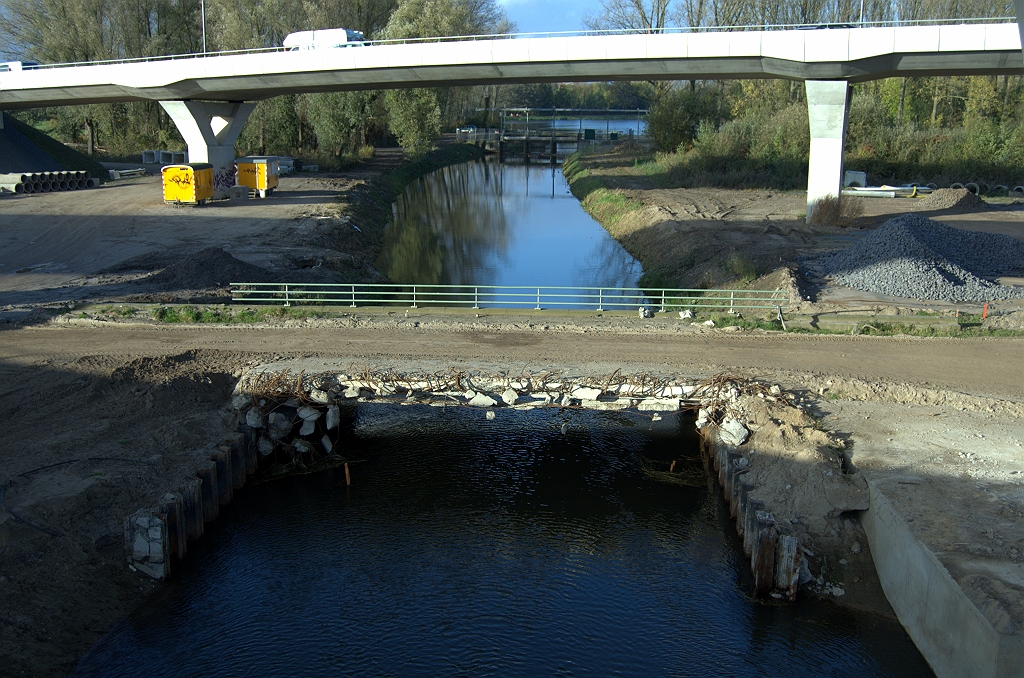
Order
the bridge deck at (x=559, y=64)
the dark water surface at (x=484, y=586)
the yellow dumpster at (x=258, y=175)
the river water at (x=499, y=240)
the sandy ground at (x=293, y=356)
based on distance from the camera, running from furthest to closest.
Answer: the yellow dumpster at (x=258, y=175)
the river water at (x=499, y=240)
the bridge deck at (x=559, y=64)
the sandy ground at (x=293, y=356)
the dark water surface at (x=484, y=586)

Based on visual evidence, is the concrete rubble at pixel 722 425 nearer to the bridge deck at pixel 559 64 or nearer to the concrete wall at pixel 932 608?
the concrete wall at pixel 932 608

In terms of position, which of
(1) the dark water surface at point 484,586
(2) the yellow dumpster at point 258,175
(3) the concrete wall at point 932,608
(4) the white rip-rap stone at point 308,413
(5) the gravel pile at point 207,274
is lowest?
(1) the dark water surface at point 484,586

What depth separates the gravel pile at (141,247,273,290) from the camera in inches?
1303

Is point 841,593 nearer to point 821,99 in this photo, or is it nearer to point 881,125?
point 821,99

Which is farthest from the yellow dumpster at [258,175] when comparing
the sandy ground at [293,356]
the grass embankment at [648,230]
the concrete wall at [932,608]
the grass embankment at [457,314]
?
the concrete wall at [932,608]

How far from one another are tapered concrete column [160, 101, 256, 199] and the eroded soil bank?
30.5 metres

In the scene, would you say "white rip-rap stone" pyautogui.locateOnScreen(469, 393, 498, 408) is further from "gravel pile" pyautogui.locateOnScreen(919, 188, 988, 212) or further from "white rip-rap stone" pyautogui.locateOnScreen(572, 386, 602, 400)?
"gravel pile" pyautogui.locateOnScreen(919, 188, 988, 212)

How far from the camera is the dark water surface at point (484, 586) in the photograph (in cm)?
1576

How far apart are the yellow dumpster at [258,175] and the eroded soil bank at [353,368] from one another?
99.2ft

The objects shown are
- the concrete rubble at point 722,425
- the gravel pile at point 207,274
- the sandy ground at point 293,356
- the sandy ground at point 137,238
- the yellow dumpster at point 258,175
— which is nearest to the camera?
the sandy ground at point 293,356

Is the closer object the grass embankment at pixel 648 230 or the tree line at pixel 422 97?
the grass embankment at pixel 648 230

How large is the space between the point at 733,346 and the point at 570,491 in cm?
709

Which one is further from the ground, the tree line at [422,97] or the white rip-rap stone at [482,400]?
the tree line at [422,97]

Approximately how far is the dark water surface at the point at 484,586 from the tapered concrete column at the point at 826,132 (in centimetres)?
2660
